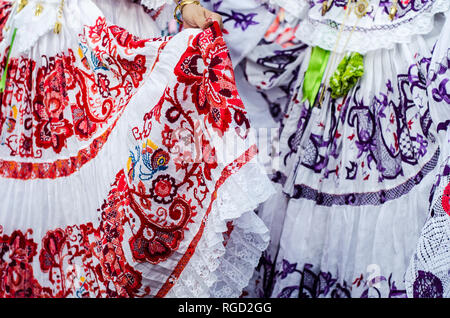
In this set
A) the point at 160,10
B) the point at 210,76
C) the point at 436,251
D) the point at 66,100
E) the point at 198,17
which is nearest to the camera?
the point at 436,251

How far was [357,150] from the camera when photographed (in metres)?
1.56

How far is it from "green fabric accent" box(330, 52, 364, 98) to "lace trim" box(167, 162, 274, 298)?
0.49 m

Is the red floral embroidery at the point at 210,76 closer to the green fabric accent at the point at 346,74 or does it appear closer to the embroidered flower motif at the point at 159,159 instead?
the embroidered flower motif at the point at 159,159

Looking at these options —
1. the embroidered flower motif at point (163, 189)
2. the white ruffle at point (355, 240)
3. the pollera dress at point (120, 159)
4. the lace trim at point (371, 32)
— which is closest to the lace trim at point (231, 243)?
the pollera dress at point (120, 159)

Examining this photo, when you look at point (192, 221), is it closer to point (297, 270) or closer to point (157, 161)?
point (157, 161)

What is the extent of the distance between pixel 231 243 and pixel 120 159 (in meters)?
0.35

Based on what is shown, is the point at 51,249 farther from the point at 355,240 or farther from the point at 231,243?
the point at 355,240

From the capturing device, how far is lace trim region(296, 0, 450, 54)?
4.67 ft

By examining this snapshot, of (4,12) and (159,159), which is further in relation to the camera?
(4,12)

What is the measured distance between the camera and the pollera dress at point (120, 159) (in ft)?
4.17

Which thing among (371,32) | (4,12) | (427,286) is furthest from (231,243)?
(4,12)

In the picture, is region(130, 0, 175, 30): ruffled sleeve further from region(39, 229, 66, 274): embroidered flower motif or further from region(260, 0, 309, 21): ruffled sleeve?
region(39, 229, 66, 274): embroidered flower motif

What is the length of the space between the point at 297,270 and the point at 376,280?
0.26m

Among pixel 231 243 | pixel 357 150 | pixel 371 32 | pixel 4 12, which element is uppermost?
pixel 4 12
